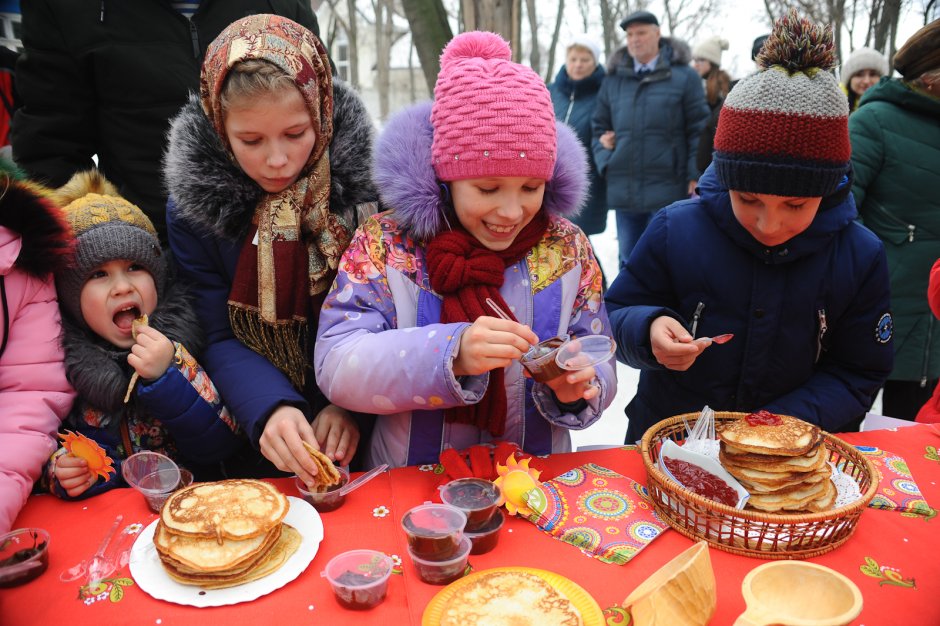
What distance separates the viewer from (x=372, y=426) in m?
1.81

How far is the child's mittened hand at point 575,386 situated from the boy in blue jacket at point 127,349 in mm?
843

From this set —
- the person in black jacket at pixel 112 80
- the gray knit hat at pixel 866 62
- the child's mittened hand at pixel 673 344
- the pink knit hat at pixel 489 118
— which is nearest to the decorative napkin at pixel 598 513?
the child's mittened hand at pixel 673 344

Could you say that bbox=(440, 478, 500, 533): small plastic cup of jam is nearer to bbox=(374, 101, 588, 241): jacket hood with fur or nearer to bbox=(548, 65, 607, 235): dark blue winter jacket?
bbox=(374, 101, 588, 241): jacket hood with fur

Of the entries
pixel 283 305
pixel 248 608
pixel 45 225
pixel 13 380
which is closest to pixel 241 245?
pixel 283 305

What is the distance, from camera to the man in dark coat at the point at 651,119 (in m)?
5.37

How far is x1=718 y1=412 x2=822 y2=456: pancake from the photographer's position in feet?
4.26

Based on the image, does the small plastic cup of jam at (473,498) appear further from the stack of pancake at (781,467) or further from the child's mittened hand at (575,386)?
the stack of pancake at (781,467)

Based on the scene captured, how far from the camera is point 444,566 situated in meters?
1.18

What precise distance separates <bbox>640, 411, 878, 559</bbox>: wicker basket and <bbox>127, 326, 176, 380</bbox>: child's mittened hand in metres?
1.14

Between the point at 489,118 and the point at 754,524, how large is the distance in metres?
1.01

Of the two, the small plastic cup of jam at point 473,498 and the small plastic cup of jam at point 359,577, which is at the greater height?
the small plastic cup of jam at point 473,498

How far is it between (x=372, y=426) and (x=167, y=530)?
2.16 ft

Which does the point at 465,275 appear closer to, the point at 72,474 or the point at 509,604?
the point at 509,604

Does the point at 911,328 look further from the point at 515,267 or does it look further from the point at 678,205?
the point at 515,267
